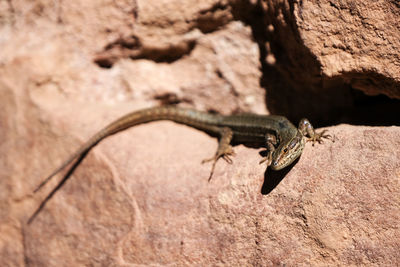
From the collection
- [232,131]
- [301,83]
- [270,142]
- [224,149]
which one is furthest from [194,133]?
[301,83]

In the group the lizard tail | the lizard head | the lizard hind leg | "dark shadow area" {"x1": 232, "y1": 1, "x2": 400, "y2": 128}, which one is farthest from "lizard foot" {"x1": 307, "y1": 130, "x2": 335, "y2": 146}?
the lizard tail

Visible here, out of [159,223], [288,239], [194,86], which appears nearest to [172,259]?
[159,223]

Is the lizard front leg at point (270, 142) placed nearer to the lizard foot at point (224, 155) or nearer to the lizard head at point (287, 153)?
the lizard head at point (287, 153)

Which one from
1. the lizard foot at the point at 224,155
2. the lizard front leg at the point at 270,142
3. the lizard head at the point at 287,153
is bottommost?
the lizard foot at the point at 224,155

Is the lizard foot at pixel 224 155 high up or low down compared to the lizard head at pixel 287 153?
down

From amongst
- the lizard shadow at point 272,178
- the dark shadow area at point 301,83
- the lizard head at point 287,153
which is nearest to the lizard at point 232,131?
the lizard head at point 287,153

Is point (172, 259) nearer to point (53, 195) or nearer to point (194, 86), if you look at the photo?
point (53, 195)
